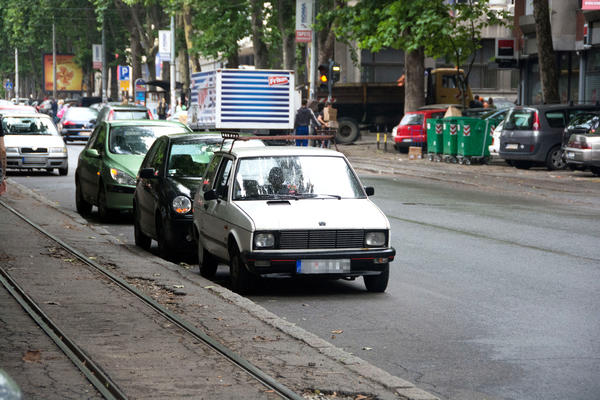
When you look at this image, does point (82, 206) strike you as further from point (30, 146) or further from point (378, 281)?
point (30, 146)

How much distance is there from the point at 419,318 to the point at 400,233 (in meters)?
6.56

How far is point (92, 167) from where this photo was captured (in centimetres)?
1823

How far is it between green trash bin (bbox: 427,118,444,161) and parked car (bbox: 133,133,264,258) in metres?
21.6

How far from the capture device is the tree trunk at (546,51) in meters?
34.9

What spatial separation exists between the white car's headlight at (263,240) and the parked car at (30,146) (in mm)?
19054

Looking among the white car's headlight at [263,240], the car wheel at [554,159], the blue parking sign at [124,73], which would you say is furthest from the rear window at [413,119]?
the white car's headlight at [263,240]

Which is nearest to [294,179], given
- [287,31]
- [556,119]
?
[556,119]

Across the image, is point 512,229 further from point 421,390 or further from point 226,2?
point 226,2

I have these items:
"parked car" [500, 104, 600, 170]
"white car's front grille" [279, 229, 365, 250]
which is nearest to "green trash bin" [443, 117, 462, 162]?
"parked car" [500, 104, 600, 170]

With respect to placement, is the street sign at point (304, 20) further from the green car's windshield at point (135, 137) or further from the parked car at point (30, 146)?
the green car's windshield at point (135, 137)

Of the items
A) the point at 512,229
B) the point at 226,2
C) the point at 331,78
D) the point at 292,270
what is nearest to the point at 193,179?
the point at 292,270

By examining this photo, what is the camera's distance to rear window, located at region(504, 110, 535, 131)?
1222 inches

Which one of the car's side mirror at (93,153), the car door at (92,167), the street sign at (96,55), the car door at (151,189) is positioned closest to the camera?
the car door at (151,189)

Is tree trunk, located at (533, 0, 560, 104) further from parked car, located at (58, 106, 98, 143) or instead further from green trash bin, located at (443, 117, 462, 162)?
parked car, located at (58, 106, 98, 143)
